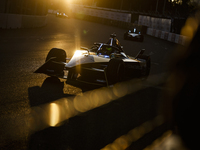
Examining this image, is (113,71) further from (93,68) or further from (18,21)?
(18,21)

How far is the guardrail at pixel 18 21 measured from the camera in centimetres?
2177

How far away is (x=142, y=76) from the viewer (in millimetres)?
8914

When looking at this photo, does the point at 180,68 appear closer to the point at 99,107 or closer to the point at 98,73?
the point at 99,107

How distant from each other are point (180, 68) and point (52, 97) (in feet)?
8.96

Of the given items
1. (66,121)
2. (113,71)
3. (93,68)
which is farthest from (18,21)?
(66,121)

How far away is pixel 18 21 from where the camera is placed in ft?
79.8

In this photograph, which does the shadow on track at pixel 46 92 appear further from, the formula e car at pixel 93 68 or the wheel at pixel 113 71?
the wheel at pixel 113 71

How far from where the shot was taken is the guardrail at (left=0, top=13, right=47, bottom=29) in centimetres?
2177

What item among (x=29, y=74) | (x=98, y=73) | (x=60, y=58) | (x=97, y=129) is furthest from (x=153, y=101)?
(x=29, y=74)

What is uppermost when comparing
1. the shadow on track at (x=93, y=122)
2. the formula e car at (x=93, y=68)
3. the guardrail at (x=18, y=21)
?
the guardrail at (x=18, y=21)

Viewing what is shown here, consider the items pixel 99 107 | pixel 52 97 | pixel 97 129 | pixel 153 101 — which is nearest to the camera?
pixel 97 129

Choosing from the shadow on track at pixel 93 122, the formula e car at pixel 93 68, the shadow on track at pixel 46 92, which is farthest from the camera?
the formula e car at pixel 93 68

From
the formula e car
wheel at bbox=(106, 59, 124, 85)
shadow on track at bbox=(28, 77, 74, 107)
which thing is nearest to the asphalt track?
shadow on track at bbox=(28, 77, 74, 107)

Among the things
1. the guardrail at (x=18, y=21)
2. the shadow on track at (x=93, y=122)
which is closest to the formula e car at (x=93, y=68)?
the shadow on track at (x=93, y=122)
